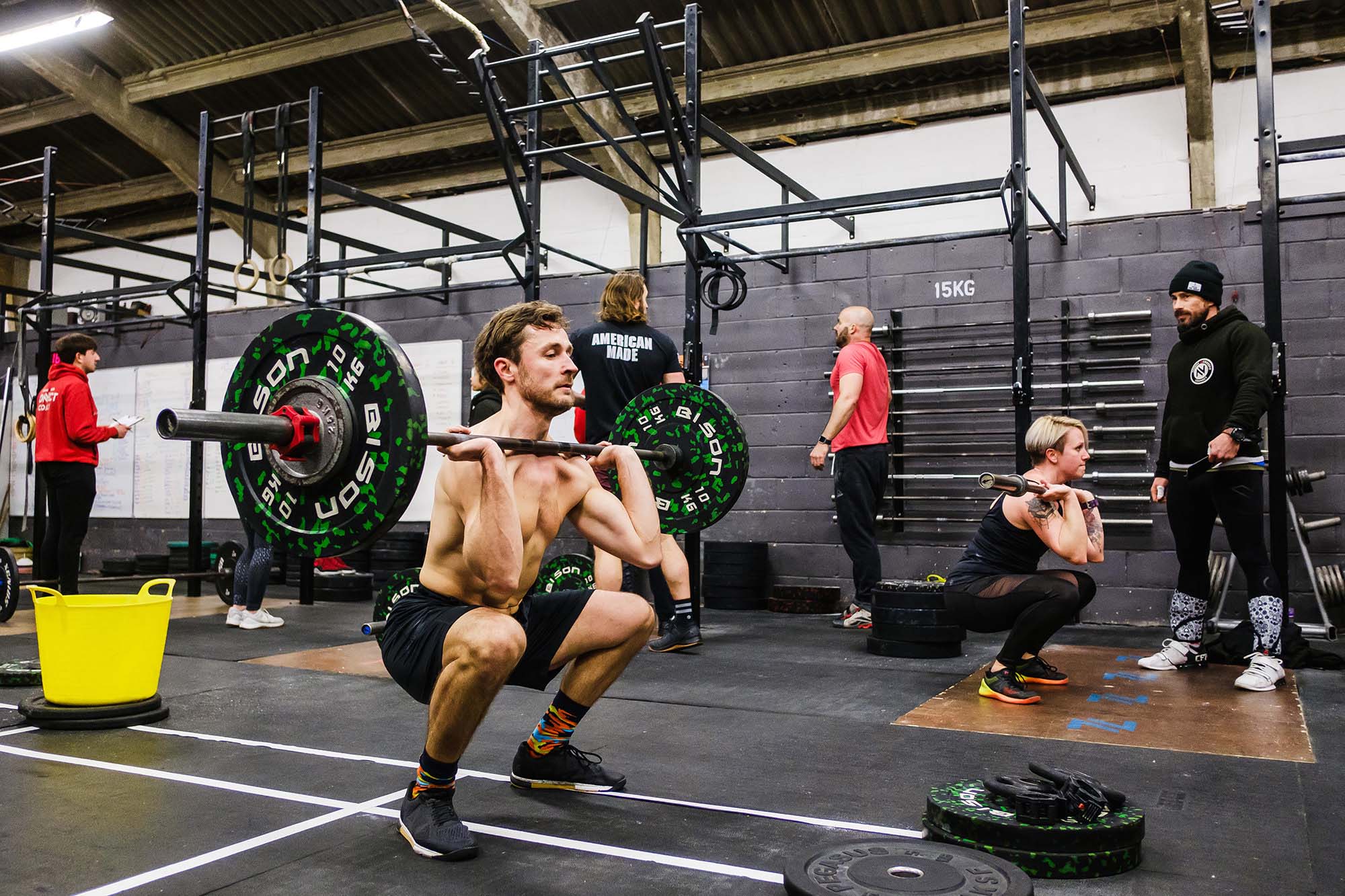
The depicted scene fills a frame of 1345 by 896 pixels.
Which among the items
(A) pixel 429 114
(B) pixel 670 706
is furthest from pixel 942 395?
(A) pixel 429 114

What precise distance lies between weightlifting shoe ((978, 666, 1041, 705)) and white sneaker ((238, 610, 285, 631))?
10.3ft

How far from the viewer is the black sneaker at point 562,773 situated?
1979mm

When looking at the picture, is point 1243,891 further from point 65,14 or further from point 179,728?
point 65,14

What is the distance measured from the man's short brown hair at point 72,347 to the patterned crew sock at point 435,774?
3.62 m

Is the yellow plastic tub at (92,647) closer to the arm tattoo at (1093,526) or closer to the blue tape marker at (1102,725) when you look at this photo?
the blue tape marker at (1102,725)

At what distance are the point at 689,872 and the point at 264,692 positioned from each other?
6.34ft

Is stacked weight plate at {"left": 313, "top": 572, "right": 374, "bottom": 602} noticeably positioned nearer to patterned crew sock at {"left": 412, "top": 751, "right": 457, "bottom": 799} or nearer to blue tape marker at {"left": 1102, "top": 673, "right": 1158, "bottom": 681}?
blue tape marker at {"left": 1102, "top": 673, "right": 1158, "bottom": 681}

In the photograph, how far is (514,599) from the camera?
185 centimetres

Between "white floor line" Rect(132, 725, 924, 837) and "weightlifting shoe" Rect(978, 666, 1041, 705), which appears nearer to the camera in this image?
"white floor line" Rect(132, 725, 924, 837)

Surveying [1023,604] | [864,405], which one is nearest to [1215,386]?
[1023,604]

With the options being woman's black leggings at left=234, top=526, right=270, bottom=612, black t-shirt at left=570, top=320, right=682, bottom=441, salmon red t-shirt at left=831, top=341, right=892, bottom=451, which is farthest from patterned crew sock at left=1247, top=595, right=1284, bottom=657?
woman's black leggings at left=234, top=526, right=270, bottom=612

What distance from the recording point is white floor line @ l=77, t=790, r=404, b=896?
1474 millimetres

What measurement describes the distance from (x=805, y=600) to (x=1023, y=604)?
7.80ft

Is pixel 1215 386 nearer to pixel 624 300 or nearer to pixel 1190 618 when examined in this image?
pixel 1190 618
